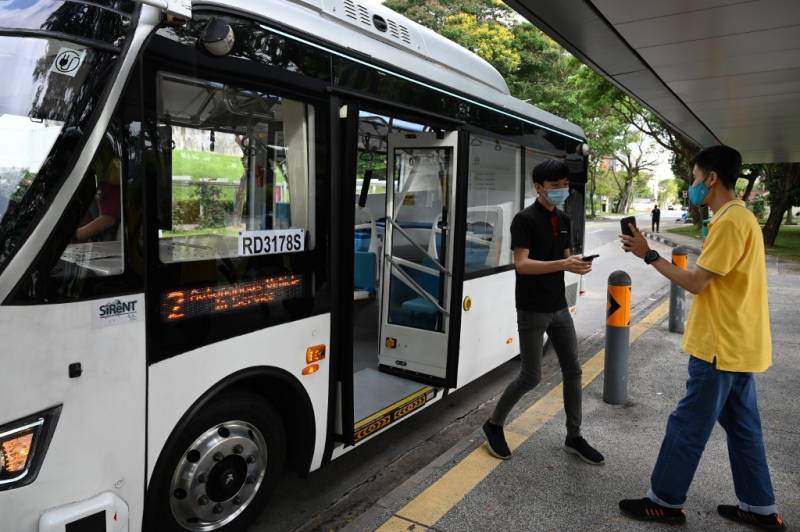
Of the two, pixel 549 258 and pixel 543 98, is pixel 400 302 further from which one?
pixel 543 98

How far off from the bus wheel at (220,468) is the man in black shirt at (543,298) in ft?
5.33

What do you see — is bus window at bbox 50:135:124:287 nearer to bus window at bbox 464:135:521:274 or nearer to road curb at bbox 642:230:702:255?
bus window at bbox 464:135:521:274

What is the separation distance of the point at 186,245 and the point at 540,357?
92.8 inches

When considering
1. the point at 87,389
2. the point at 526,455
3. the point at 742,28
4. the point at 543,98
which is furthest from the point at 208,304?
the point at 543,98

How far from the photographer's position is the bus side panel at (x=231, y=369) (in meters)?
2.49

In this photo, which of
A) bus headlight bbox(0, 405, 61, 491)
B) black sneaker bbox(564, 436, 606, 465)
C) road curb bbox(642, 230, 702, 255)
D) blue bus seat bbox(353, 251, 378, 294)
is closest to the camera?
bus headlight bbox(0, 405, 61, 491)

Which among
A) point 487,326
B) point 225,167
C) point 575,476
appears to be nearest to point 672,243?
point 487,326

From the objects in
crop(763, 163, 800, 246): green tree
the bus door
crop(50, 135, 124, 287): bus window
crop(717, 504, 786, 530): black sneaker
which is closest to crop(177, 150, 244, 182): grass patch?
crop(50, 135, 124, 287): bus window

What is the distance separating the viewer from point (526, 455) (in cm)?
401

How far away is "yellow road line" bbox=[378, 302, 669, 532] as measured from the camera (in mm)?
3223

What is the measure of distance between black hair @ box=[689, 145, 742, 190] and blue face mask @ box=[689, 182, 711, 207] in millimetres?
80

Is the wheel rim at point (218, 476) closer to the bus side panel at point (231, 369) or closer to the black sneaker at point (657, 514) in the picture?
the bus side panel at point (231, 369)

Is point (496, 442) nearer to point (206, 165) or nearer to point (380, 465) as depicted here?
point (380, 465)

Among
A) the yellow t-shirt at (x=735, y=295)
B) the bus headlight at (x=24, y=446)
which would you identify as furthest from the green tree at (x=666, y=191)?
the bus headlight at (x=24, y=446)
